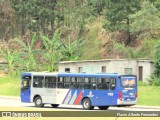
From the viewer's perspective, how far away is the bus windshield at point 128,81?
41375mm

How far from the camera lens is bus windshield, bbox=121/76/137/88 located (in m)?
41.4

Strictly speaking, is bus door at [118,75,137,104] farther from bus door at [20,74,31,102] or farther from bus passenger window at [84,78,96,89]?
bus door at [20,74,31,102]

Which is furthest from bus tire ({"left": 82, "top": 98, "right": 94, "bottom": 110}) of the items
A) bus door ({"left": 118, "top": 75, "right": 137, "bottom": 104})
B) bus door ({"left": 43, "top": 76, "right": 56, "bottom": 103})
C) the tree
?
the tree

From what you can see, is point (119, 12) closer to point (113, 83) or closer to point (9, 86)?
point (9, 86)

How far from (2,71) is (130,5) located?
2216 cm

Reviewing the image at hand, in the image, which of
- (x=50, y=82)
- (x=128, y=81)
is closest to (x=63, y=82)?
(x=50, y=82)

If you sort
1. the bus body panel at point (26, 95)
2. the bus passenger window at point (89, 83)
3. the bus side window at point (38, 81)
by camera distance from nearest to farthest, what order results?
the bus passenger window at point (89, 83), the bus side window at point (38, 81), the bus body panel at point (26, 95)

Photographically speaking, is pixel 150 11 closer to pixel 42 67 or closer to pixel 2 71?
pixel 42 67

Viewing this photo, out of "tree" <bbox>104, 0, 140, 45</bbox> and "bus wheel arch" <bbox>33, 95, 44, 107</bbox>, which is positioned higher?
"tree" <bbox>104, 0, 140, 45</bbox>

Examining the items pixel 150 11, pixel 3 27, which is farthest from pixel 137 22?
pixel 3 27

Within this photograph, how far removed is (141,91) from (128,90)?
13.7 metres

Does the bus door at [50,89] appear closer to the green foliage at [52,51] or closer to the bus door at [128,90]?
the bus door at [128,90]

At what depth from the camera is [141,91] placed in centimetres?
5528

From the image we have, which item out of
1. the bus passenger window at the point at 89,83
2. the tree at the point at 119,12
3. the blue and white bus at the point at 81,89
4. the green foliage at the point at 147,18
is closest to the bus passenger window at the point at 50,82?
the blue and white bus at the point at 81,89
